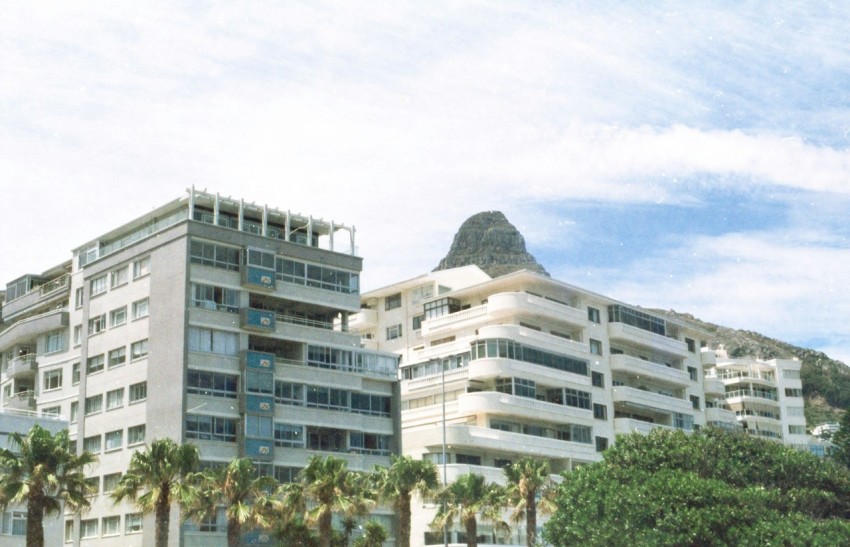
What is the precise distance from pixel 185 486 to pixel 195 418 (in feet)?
59.0

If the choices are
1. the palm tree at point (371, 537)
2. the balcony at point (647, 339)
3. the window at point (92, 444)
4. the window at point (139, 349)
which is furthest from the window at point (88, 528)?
the balcony at point (647, 339)

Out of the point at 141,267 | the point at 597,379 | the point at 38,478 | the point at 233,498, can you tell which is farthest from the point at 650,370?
the point at 38,478

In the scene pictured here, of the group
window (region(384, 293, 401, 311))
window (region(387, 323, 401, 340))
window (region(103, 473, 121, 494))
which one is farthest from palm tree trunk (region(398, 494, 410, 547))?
window (region(384, 293, 401, 311))

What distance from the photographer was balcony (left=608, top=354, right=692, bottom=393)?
10497 centimetres

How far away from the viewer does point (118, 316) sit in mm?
79562

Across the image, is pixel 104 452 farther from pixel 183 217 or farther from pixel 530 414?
pixel 530 414

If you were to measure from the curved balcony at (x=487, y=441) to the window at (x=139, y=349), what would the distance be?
22.5 m

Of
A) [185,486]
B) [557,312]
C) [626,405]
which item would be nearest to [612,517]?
[185,486]

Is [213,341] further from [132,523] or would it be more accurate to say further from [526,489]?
[526,489]

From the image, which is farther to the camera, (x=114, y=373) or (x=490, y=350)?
(x=490, y=350)

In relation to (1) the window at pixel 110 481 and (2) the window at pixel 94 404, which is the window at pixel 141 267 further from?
(1) the window at pixel 110 481

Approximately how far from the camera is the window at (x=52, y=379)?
83938 millimetres

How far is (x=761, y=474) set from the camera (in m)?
61.1

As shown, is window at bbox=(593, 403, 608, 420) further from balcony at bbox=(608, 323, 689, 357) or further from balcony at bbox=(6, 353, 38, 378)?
balcony at bbox=(6, 353, 38, 378)
